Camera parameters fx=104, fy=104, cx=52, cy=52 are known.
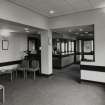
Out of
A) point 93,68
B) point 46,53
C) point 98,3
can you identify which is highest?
point 98,3

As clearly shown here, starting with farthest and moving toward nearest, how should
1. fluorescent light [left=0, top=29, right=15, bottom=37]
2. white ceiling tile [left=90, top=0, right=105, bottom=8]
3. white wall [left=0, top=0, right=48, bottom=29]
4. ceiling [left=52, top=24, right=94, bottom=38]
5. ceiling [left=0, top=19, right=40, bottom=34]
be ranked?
fluorescent light [left=0, top=29, right=15, bottom=37] → ceiling [left=52, top=24, right=94, bottom=38] → ceiling [left=0, top=19, right=40, bottom=34] → white ceiling tile [left=90, top=0, right=105, bottom=8] → white wall [left=0, top=0, right=48, bottom=29]

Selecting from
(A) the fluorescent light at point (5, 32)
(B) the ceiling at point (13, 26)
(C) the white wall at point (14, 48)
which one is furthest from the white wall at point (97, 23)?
(C) the white wall at point (14, 48)

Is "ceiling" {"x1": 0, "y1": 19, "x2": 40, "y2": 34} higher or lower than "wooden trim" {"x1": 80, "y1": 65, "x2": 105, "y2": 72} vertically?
higher

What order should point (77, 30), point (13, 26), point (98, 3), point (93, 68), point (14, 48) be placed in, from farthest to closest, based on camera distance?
point (14, 48) → point (77, 30) → point (13, 26) → point (93, 68) → point (98, 3)

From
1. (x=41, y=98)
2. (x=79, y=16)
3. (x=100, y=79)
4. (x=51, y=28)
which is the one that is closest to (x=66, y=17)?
(x=79, y=16)

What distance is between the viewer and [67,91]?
3713mm

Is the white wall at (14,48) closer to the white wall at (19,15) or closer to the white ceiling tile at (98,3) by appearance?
the white wall at (19,15)

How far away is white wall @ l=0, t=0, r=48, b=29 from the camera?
3.13m

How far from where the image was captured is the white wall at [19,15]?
3.13 m

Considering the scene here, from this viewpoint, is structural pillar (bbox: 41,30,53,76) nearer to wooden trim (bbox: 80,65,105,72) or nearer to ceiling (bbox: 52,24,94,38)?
ceiling (bbox: 52,24,94,38)

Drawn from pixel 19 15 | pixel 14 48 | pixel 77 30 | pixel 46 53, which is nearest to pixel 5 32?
pixel 14 48

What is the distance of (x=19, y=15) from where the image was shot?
364cm

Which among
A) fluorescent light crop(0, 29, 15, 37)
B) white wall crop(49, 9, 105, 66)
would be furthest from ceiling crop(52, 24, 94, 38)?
fluorescent light crop(0, 29, 15, 37)

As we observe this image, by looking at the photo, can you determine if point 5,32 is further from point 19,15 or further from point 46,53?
point 19,15
